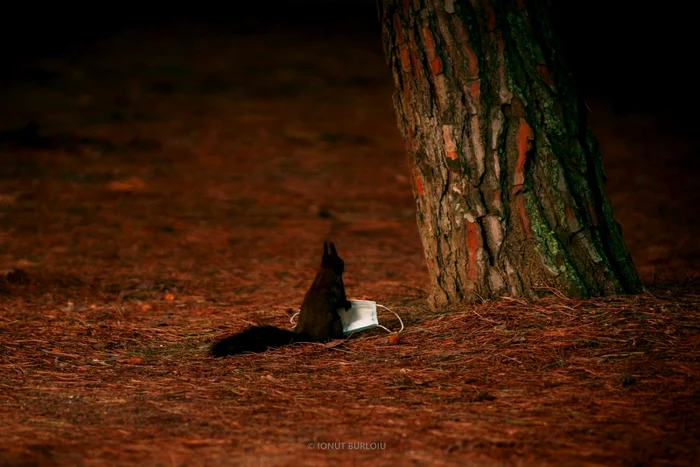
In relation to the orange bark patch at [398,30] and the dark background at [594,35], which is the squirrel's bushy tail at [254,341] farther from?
the dark background at [594,35]

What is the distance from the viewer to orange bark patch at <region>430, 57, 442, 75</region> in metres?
4.20

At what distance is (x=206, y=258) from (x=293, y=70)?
7.71 metres

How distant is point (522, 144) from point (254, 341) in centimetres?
163

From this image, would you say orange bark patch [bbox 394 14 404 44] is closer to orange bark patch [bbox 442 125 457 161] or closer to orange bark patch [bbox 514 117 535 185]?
orange bark patch [bbox 442 125 457 161]

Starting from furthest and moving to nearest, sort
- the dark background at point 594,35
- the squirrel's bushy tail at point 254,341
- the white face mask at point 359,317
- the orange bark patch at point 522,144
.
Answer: the dark background at point 594,35 < the white face mask at point 359,317 < the orange bark patch at point 522,144 < the squirrel's bushy tail at point 254,341

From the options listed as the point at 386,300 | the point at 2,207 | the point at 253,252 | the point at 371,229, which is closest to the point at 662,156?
the point at 371,229

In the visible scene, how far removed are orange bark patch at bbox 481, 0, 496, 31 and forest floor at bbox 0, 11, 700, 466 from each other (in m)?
1.38

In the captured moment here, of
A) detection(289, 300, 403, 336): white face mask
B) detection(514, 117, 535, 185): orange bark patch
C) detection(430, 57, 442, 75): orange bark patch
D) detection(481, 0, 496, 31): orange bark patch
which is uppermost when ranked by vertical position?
detection(481, 0, 496, 31): orange bark patch

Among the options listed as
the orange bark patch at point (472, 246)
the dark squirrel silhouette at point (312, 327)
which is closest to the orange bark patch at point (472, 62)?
the orange bark patch at point (472, 246)

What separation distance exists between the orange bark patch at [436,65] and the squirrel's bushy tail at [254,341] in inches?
58.8

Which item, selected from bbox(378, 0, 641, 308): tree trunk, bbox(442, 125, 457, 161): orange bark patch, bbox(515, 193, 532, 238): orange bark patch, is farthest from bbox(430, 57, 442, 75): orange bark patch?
bbox(515, 193, 532, 238): orange bark patch

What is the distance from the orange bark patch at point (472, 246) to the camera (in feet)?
13.9

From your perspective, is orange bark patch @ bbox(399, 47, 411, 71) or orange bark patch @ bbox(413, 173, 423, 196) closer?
orange bark patch @ bbox(399, 47, 411, 71)

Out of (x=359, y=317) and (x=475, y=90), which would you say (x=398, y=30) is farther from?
(x=359, y=317)
